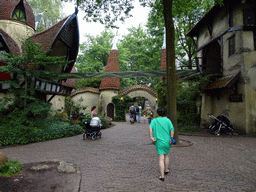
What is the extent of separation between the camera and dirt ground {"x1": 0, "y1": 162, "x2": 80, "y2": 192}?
3598 millimetres

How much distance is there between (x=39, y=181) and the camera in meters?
3.96

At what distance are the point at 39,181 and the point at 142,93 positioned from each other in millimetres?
18310

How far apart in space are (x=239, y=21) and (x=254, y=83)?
145 inches

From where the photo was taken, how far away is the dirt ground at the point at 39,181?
3598 millimetres

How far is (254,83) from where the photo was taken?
1007 cm

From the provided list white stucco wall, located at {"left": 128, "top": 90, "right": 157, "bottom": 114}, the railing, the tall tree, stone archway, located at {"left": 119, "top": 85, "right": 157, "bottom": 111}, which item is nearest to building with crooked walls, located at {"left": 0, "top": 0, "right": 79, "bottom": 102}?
stone archway, located at {"left": 119, "top": 85, "right": 157, "bottom": 111}

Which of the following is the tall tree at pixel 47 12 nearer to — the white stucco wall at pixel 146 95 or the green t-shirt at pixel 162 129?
the white stucco wall at pixel 146 95

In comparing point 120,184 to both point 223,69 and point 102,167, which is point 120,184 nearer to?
point 102,167

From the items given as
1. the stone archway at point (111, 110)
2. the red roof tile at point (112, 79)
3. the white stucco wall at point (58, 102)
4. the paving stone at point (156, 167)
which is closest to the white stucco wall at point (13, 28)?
the white stucco wall at point (58, 102)

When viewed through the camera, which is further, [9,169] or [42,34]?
[42,34]

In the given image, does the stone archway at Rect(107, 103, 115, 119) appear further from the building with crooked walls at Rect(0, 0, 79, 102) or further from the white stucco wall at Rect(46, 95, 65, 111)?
the building with crooked walls at Rect(0, 0, 79, 102)

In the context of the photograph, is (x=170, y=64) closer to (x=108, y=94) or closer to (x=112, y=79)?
(x=108, y=94)

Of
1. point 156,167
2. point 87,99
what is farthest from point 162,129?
point 87,99

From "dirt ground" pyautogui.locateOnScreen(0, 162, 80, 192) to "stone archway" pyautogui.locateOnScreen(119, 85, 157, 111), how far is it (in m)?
17.2
